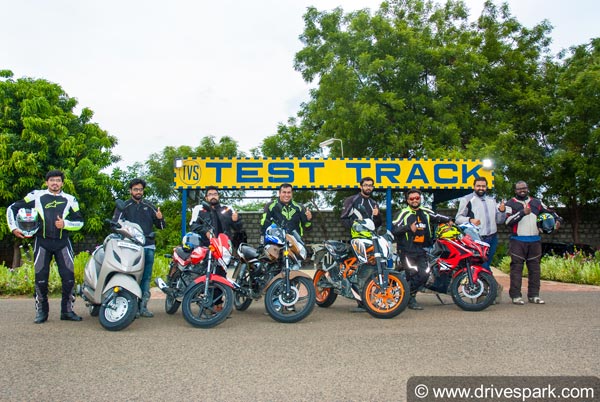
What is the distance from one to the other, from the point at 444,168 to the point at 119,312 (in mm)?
11976

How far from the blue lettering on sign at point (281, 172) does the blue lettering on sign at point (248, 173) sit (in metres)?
0.36

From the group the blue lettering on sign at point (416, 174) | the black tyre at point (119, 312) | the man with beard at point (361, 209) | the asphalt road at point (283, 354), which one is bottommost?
the asphalt road at point (283, 354)

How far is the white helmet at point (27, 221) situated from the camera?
22.0 ft

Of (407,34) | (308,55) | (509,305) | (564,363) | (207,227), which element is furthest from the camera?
(308,55)

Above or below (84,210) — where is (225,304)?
below

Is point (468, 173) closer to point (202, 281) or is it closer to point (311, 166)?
point (311, 166)

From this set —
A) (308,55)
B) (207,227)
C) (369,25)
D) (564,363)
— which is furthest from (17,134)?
(564,363)

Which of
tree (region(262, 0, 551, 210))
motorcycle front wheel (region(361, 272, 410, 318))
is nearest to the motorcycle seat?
motorcycle front wheel (region(361, 272, 410, 318))

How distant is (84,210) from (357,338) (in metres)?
21.2

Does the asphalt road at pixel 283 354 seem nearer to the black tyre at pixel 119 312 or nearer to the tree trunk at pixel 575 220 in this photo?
the black tyre at pixel 119 312

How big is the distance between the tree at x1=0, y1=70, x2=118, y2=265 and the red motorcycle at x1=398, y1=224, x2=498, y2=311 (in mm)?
18611

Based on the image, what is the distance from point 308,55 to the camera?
2625 cm

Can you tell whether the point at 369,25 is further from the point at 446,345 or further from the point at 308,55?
the point at 446,345

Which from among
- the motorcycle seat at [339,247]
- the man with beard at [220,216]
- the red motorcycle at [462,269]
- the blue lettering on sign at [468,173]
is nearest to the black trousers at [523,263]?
the red motorcycle at [462,269]
